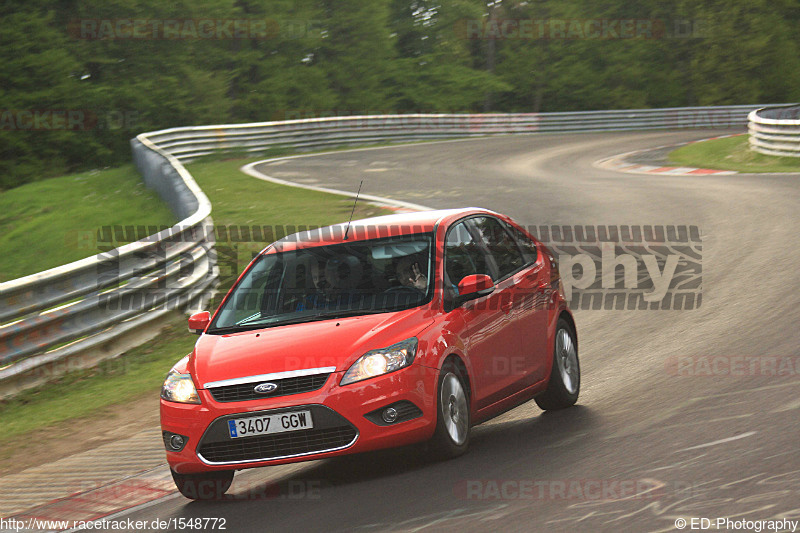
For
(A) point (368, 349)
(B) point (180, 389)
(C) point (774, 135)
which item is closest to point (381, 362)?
(A) point (368, 349)

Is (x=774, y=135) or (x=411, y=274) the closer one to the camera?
(x=411, y=274)

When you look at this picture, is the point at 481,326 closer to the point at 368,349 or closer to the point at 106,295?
the point at 368,349

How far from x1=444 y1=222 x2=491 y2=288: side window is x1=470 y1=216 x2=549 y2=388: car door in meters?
0.15

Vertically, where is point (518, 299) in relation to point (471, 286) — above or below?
below

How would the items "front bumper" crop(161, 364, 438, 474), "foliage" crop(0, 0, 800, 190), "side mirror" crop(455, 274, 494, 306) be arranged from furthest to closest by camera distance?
1. "foliage" crop(0, 0, 800, 190)
2. "side mirror" crop(455, 274, 494, 306)
3. "front bumper" crop(161, 364, 438, 474)

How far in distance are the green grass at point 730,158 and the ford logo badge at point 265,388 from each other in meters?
20.6

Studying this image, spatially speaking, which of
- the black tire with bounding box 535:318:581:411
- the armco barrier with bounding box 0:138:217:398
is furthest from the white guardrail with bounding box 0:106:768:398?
the black tire with bounding box 535:318:581:411

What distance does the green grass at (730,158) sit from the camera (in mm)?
26125

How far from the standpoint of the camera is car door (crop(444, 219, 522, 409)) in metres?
7.02

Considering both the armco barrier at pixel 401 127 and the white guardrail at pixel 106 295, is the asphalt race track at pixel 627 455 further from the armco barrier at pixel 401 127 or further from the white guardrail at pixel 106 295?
the armco barrier at pixel 401 127

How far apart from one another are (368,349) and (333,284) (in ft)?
3.27

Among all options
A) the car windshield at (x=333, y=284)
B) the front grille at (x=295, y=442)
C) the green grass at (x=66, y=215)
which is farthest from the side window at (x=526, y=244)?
the green grass at (x=66, y=215)

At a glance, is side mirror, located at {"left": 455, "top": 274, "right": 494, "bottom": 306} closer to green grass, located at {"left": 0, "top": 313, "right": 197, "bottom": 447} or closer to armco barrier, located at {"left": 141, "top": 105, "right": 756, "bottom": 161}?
green grass, located at {"left": 0, "top": 313, "right": 197, "bottom": 447}

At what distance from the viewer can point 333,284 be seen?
727 cm
